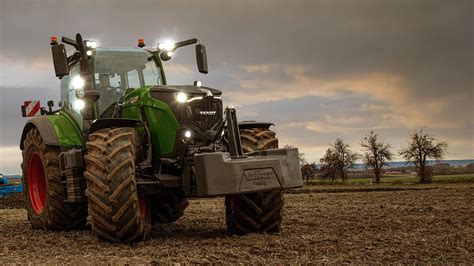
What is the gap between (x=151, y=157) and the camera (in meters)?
8.24

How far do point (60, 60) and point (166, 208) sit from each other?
3.85 meters

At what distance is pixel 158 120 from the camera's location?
8281 millimetres

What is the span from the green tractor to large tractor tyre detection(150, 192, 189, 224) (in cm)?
2

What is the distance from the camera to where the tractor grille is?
8359 millimetres

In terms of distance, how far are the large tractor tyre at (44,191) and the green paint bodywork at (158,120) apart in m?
2.09

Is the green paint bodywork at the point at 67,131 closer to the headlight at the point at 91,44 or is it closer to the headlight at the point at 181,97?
the headlight at the point at 91,44

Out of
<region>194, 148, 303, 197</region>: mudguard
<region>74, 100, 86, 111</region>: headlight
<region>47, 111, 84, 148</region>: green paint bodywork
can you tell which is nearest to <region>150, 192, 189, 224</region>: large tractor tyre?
<region>47, 111, 84, 148</region>: green paint bodywork

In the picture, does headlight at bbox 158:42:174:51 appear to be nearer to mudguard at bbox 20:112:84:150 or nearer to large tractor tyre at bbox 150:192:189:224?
mudguard at bbox 20:112:84:150

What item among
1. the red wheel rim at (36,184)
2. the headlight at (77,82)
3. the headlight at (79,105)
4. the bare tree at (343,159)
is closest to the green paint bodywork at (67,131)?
the headlight at (79,105)

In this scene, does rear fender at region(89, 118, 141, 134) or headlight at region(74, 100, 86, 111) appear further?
headlight at region(74, 100, 86, 111)

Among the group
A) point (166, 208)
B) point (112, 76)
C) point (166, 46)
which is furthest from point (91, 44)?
point (166, 208)

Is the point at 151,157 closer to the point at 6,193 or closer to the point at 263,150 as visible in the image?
the point at 263,150

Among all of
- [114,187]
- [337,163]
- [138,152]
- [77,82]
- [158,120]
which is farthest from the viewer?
[337,163]

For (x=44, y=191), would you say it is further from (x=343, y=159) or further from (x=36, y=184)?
(x=343, y=159)
